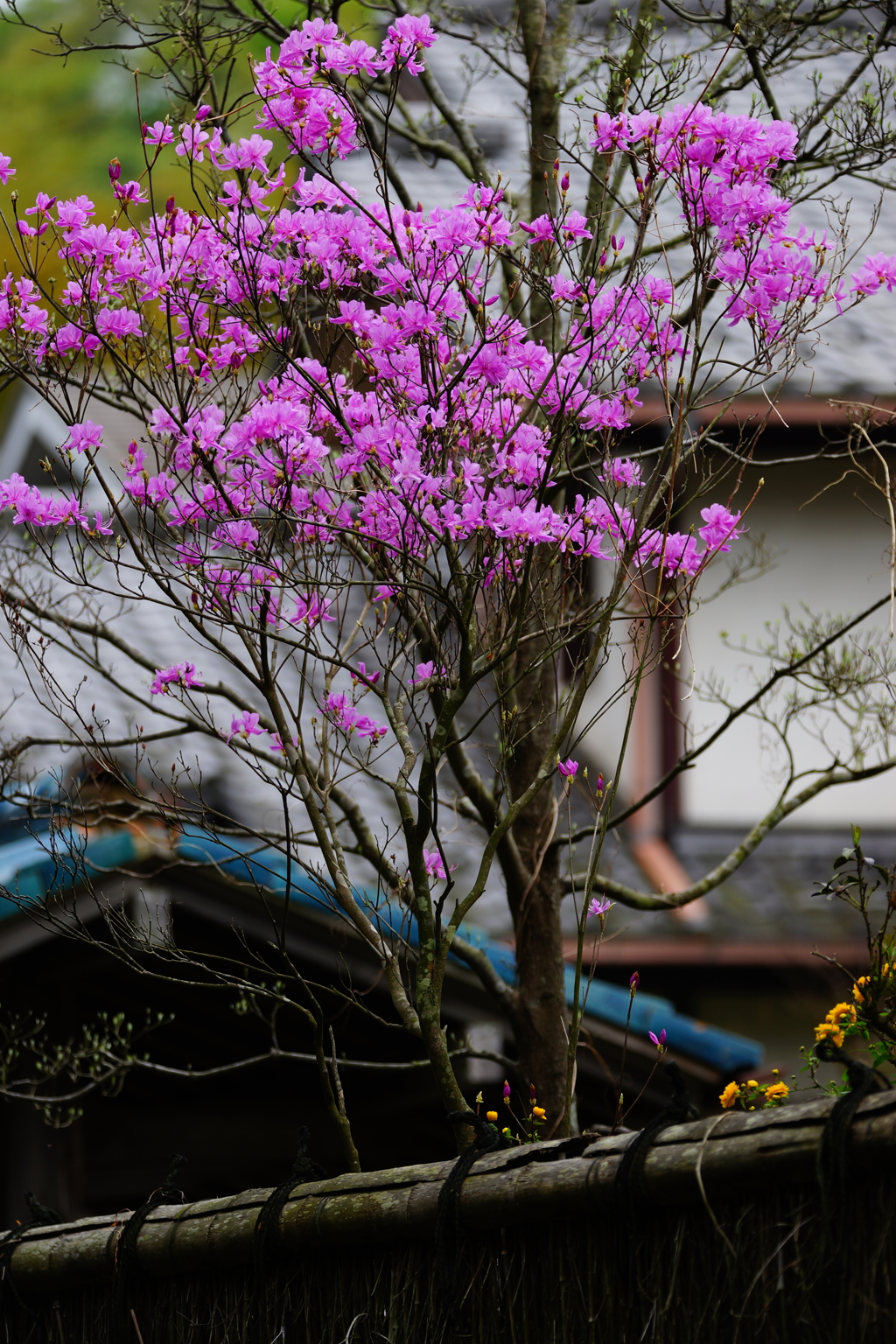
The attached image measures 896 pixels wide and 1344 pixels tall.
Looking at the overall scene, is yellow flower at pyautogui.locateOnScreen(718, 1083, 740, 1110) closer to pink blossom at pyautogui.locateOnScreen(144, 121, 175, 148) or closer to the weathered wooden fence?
the weathered wooden fence

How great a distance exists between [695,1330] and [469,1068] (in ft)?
10.5

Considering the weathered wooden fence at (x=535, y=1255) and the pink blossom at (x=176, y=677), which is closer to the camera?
the weathered wooden fence at (x=535, y=1255)

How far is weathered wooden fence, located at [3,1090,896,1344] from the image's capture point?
179cm

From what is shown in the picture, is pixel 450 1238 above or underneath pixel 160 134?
underneath

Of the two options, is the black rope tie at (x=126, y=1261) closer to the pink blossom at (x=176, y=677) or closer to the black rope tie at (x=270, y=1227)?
the black rope tie at (x=270, y=1227)

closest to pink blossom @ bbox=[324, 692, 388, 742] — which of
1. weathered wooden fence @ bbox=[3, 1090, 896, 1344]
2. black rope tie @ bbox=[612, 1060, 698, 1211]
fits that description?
weathered wooden fence @ bbox=[3, 1090, 896, 1344]

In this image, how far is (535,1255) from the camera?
220 cm

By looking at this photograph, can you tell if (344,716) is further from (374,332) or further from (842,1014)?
(842,1014)

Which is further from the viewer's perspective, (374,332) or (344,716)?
(344,716)

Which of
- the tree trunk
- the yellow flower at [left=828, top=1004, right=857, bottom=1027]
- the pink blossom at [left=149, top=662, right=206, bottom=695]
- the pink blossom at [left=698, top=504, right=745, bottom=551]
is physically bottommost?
the yellow flower at [left=828, top=1004, right=857, bottom=1027]

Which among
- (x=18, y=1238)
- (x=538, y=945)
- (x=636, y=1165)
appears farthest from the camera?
(x=538, y=945)

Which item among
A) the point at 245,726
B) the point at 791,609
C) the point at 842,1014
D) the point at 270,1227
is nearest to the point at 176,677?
the point at 245,726

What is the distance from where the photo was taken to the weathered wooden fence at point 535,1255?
5.88 feet

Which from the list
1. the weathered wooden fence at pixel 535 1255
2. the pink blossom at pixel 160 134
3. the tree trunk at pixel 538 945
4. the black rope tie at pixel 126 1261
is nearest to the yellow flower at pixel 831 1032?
the weathered wooden fence at pixel 535 1255
